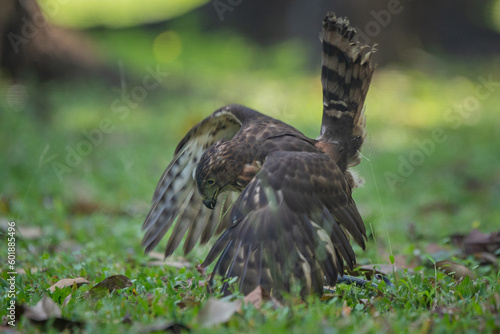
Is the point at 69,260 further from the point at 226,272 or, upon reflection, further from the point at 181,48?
the point at 181,48

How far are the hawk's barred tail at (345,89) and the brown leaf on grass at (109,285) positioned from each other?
70.4 inches

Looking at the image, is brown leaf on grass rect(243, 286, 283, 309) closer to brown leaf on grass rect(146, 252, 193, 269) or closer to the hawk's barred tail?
brown leaf on grass rect(146, 252, 193, 269)

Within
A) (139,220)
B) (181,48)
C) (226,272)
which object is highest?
(181,48)

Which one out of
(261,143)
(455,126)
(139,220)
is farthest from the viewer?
(455,126)

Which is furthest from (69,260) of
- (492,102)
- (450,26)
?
(450,26)

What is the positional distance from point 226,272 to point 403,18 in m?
9.99

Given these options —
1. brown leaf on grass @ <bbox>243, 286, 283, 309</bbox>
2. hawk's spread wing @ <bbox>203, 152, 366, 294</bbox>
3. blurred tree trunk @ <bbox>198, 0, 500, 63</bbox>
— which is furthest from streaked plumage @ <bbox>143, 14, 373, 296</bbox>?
blurred tree trunk @ <bbox>198, 0, 500, 63</bbox>

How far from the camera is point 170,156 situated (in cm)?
828

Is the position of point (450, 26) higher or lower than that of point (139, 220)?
higher

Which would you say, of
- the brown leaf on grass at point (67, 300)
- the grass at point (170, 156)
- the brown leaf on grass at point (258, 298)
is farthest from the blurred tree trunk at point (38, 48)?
the brown leaf on grass at point (258, 298)

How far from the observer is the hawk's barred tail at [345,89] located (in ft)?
14.3

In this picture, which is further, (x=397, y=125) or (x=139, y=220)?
(x=397, y=125)

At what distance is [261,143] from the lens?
397cm
